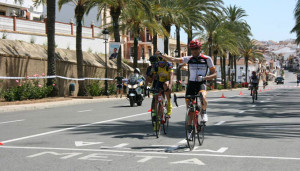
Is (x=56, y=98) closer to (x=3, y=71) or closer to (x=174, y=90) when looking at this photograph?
(x=3, y=71)

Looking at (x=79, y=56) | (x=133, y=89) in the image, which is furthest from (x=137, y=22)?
(x=133, y=89)

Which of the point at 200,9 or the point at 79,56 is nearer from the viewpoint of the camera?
the point at 79,56

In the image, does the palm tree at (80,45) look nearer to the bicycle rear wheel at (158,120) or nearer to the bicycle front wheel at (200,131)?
the bicycle rear wheel at (158,120)

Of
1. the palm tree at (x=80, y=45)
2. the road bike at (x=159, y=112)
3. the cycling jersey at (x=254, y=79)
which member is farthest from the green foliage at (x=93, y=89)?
the road bike at (x=159, y=112)

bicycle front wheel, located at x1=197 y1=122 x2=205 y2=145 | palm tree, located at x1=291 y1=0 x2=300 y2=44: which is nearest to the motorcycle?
bicycle front wheel, located at x1=197 y1=122 x2=205 y2=145

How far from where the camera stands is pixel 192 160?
769 cm

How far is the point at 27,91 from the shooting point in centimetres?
2480

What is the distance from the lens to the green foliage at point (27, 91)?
23.7 meters

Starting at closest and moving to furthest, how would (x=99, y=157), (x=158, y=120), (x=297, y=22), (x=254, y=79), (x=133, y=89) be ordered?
(x=99, y=157)
(x=158, y=120)
(x=133, y=89)
(x=254, y=79)
(x=297, y=22)

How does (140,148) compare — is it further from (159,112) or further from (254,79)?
(254,79)

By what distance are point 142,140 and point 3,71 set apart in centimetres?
1787

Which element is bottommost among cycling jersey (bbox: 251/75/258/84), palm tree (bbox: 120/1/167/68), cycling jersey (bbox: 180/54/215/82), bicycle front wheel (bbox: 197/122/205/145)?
bicycle front wheel (bbox: 197/122/205/145)

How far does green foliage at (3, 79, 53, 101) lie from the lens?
2373cm

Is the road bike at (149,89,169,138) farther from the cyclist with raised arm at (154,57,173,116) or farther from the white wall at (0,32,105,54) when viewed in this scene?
the white wall at (0,32,105,54)
